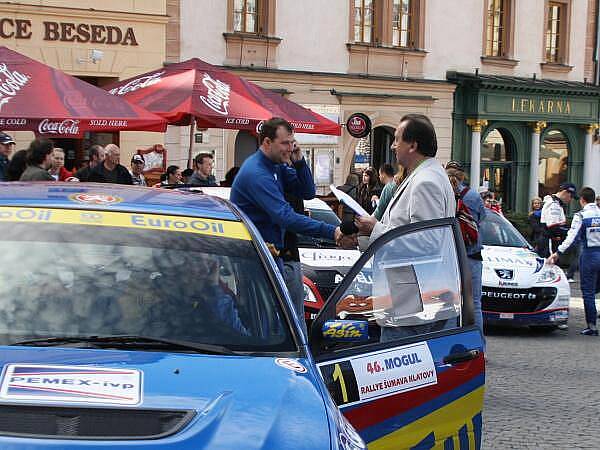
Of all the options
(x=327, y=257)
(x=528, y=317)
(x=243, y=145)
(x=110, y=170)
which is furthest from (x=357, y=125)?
(x=327, y=257)

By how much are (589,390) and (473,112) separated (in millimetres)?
20406

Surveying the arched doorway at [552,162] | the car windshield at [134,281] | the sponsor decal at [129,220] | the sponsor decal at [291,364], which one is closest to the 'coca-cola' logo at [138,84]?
the sponsor decal at [129,220]

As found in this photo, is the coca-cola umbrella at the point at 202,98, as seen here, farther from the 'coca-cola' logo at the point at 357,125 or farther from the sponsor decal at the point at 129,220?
the 'coca-cola' logo at the point at 357,125

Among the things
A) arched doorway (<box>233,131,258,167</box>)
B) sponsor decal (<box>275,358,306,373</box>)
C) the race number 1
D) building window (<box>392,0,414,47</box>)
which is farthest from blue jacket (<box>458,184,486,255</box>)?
building window (<box>392,0,414,47</box>)

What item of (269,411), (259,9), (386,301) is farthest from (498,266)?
(259,9)

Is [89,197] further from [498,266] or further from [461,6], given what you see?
[461,6]

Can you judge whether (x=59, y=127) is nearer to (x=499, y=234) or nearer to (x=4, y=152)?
(x=4, y=152)

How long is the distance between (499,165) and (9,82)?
70.3 ft

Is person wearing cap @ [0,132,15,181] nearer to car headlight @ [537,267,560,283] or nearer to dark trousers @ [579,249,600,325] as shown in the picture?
car headlight @ [537,267,560,283]

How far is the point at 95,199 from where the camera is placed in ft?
14.5

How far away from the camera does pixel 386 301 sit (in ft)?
16.3

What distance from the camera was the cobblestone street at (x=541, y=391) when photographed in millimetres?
7398

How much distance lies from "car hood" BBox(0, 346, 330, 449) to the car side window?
3.99 feet

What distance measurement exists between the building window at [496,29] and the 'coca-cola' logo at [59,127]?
20280 millimetres
